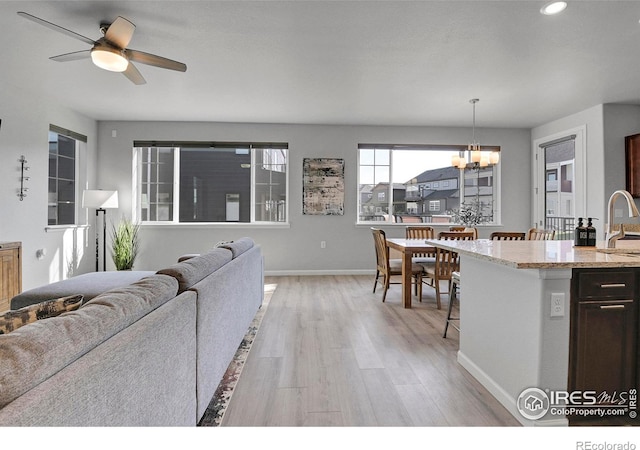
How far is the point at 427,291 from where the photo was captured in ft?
14.7

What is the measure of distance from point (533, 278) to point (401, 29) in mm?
2227

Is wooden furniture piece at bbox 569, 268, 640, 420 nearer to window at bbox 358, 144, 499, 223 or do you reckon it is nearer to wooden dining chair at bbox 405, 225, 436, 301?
wooden dining chair at bbox 405, 225, 436, 301

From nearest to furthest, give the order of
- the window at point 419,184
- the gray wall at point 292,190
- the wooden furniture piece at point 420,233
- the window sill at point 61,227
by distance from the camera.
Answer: the window sill at point 61,227 → the wooden furniture piece at point 420,233 → the gray wall at point 292,190 → the window at point 419,184

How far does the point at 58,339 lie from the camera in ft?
2.66

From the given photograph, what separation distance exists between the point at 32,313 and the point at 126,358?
1.34 feet

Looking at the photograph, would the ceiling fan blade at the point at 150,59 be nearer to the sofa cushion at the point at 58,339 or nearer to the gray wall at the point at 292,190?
the sofa cushion at the point at 58,339

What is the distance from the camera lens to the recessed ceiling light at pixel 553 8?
237 cm

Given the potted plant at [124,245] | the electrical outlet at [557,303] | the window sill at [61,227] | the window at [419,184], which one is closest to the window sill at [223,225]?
the potted plant at [124,245]

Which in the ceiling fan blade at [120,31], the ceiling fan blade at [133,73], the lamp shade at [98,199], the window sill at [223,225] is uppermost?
the ceiling fan blade at [120,31]

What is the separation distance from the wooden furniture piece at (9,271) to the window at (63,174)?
119 cm

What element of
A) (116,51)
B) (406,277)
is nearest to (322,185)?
(406,277)

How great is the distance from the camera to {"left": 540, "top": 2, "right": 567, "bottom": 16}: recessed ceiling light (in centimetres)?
237

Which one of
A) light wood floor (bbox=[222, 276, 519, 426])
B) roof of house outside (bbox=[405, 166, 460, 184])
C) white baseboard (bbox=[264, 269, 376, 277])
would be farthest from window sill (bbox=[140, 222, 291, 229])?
roof of house outside (bbox=[405, 166, 460, 184])
